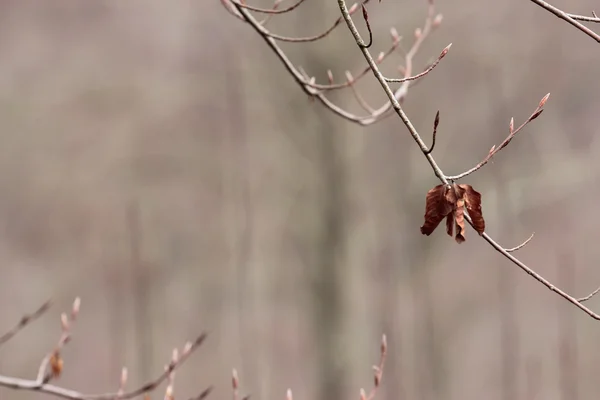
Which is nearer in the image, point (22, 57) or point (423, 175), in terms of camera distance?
point (22, 57)

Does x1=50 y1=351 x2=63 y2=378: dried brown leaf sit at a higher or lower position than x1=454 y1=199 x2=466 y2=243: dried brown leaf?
lower

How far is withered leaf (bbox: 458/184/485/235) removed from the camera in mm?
483

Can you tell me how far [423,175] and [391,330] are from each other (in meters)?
0.45

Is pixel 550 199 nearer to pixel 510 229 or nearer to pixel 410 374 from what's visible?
pixel 510 229

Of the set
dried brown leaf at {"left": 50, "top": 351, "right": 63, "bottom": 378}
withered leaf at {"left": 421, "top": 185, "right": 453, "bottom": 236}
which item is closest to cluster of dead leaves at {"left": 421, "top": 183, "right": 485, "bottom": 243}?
withered leaf at {"left": 421, "top": 185, "right": 453, "bottom": 236}

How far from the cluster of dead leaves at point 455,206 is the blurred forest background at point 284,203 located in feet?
3.44

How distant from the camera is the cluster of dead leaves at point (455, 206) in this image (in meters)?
0.48

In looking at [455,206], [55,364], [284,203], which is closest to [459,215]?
[455,206]

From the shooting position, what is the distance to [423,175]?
153cm

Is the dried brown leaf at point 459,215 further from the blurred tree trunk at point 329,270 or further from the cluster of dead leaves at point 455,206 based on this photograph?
the blurred tree trunk at point 329,270

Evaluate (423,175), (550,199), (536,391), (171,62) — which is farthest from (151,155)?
(536,391)

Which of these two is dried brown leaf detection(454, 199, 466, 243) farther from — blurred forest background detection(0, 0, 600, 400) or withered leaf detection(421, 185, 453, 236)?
blurred forest background detection(0, 0, 600, 400)

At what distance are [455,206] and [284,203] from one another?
3.73ft

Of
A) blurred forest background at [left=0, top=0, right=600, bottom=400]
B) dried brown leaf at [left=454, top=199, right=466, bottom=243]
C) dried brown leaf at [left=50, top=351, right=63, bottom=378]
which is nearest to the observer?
dried brown leaf at [left=454, top=199, right=466, bottom=243]
